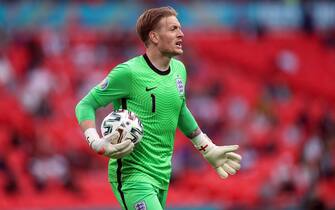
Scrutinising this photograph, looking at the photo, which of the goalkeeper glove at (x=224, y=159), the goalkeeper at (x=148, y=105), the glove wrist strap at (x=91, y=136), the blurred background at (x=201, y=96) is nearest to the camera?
the glove wrist strap at (x=91, y=136)

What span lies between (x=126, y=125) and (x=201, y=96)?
1227cm

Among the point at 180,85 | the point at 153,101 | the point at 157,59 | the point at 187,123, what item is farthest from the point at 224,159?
the point at 157,59

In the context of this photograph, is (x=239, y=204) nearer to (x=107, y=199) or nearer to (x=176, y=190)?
(x=176, y=190)

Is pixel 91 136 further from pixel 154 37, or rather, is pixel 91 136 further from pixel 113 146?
pixel 154 37

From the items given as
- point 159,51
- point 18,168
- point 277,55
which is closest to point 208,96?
point 277,55

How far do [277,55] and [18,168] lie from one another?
24.9ft

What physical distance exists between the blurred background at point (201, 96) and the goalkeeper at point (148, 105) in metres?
8.47

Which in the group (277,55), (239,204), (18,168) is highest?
(277,55)

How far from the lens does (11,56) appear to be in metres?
18.6

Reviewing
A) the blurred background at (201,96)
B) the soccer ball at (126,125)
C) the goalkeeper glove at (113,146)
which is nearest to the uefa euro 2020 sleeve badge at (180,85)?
the soccer ball at (126,125)

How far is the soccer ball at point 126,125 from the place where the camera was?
6461 millimetres

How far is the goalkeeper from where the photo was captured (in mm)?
6699

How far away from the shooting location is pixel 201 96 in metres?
18.7

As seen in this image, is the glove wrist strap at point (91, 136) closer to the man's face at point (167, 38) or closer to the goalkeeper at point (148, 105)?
the goalkeeper at point (148, 105)
